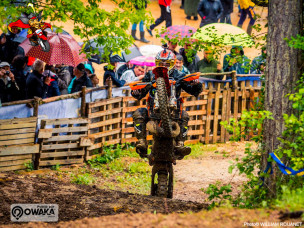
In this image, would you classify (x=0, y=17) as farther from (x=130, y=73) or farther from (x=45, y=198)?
(x=130, y=73)

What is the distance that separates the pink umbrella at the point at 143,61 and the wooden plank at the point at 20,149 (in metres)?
4.74

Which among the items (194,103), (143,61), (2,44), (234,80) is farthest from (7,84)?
(234,80)

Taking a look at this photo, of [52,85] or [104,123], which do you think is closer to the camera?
[52,85]

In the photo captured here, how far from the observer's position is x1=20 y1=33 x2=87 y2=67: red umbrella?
42.5ft

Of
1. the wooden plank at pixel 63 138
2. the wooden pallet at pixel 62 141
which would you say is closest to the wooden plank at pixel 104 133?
the wooden pallet at pixel 62 141

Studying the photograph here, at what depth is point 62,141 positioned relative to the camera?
12.1 m

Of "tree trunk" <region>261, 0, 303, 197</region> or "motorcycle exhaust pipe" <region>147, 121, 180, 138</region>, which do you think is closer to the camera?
"tree trunk" <region>261, 0, 303, 197</region>

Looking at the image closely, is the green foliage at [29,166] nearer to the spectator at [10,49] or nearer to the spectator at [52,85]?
the spectator at [52,85]

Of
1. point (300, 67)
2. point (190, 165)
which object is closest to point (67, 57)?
point (190, 165)

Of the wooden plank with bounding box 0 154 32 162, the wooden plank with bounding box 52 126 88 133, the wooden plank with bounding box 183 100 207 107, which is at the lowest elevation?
the wooden plank with bounding box 0 154 32 162

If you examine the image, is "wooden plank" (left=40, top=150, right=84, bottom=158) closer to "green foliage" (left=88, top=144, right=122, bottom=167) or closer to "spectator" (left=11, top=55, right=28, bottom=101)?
"green foliage" (left=88, top=144, right=122, bottom=167)

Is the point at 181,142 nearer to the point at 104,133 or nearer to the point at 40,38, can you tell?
the point at 104,133

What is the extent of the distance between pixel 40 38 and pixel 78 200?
4960 mm

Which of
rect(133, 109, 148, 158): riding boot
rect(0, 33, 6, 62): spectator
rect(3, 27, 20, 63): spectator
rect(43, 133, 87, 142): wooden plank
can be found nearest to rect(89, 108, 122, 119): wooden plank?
rect(43, 133, 87, 142): wooden plank
